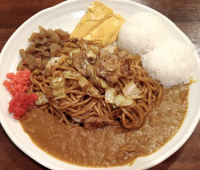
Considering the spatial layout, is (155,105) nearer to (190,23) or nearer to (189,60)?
(189,60)

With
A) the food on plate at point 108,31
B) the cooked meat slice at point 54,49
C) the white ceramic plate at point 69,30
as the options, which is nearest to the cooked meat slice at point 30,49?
the white ceramic plate at point 69,30

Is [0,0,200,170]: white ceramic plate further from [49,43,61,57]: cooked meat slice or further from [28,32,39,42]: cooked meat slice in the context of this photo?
[49,43,61,57]: cooked meat slice

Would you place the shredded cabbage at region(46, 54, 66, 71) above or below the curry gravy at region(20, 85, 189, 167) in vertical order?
above

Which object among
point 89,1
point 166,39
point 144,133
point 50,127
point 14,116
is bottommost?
point 144,133

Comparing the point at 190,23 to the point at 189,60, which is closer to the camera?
the point at 189,60

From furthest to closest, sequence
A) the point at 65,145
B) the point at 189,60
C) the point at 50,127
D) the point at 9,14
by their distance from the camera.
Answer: the point at 9,14
the point at 189,60
the point at 50,127
the point at 65,145

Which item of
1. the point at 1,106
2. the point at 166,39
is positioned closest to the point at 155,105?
the point at 166,39

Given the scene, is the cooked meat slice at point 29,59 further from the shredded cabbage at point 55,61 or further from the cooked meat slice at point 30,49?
the shredded cabbage at point 55,61

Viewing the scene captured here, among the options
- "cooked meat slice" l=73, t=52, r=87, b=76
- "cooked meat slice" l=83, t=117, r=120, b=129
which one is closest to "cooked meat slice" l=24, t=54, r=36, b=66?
"cooked meat slice" l=73, t=52, r=87, b=76
